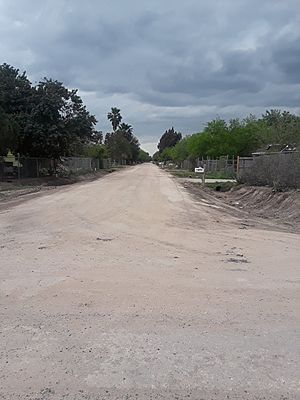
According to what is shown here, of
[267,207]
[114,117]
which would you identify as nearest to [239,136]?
[267,207]

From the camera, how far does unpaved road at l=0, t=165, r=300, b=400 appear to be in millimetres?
4215

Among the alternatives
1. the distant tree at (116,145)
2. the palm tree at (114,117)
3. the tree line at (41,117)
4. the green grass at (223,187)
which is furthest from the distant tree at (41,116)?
the palm tree at (114,117)

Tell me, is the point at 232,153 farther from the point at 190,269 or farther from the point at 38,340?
the point at 38,340

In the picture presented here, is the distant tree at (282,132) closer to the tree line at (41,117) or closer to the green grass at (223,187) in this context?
the green grass at (223,187)

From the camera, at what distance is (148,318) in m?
5.96

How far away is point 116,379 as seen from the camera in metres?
4.26

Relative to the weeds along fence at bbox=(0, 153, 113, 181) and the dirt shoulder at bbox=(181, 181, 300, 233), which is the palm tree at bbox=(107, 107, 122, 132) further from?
the dirt shoulder at bbox=(181, 181, 300, 233)

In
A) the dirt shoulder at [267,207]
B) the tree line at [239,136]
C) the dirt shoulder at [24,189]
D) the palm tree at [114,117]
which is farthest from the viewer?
the palm tree at [114,117]

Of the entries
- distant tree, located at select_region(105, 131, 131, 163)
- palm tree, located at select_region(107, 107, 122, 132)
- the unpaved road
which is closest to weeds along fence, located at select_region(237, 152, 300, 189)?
the unpaved road

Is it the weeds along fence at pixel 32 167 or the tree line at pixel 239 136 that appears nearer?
the weeds along fence at pixel 32 167

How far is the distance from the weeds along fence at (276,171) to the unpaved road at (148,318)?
404 inches

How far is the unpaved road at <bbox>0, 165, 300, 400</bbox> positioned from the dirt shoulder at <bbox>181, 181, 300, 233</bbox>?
4.79 meters

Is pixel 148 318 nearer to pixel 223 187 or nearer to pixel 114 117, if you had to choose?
pixel 223 187

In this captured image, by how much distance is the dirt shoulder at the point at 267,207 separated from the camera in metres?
17.1
